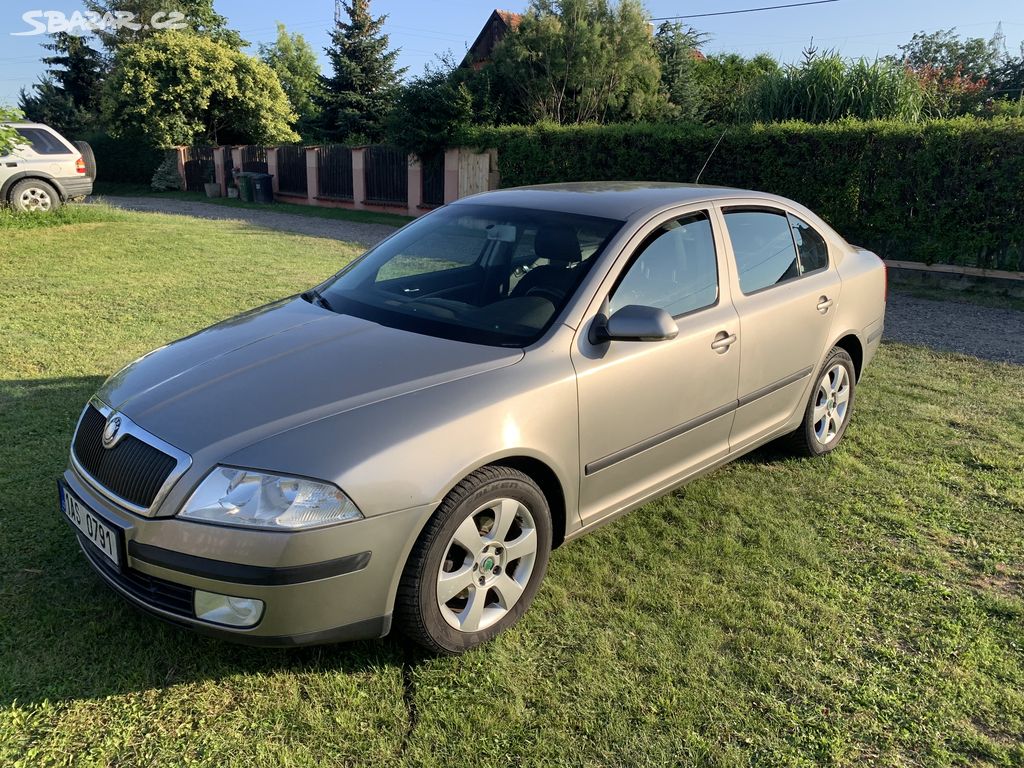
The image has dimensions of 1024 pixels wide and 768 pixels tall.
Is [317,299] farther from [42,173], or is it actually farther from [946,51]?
[946,51]

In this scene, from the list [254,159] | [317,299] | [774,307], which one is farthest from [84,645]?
[254,159]

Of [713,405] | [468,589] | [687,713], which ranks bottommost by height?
[687,713]

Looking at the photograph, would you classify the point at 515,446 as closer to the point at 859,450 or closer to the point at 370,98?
the point at 859,450

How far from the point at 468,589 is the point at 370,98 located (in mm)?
32093

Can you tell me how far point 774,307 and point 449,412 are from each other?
7.03 ft

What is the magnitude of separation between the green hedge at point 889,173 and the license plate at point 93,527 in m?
11.0

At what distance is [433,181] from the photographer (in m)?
19.4

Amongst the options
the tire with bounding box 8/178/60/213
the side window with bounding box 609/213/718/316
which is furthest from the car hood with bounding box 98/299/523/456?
the tire with bounding box 8/178/60/213

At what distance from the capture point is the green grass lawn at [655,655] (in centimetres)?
246

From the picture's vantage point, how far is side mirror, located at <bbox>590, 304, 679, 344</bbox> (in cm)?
306

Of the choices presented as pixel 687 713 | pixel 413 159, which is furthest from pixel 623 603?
pixel 413 159

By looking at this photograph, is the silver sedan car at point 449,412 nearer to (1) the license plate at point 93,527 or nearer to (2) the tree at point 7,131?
(1) the license plate at point 93,527

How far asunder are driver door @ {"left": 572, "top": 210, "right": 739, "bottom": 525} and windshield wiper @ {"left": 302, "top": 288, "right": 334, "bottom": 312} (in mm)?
1293

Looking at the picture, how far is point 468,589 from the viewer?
283 cm
